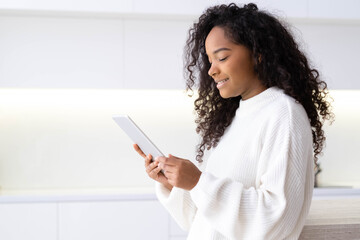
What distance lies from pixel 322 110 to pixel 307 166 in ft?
0.92

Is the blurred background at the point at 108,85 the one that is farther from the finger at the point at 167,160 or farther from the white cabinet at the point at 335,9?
the finger at the point at 167,160

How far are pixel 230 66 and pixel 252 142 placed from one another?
0.71ft

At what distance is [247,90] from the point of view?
56.1 inches

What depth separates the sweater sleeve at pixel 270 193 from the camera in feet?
3.82

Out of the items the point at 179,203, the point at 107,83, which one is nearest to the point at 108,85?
the point at 107,83

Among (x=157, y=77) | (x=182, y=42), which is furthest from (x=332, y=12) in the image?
(x=157, y=77)

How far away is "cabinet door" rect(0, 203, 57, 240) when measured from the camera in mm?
3105

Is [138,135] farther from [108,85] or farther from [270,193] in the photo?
[108,85]

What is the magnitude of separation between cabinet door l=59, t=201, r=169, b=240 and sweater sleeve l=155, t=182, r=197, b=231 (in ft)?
5.52

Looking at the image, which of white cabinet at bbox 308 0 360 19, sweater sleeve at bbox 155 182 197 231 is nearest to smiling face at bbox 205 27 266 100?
sweater sleeve at bbox 155 182 197 231

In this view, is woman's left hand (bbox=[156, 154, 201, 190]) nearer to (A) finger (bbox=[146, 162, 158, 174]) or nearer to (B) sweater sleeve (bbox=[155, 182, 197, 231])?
(A) finger (bbox=[146, 162, 158, 174])

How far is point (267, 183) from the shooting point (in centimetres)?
118

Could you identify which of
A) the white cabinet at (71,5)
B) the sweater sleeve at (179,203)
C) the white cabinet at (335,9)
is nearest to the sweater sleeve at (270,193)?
the sweater sleeve at (179,203)

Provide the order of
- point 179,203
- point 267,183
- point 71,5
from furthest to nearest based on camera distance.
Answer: point 71,5 < point 179,203 < point 267,183
